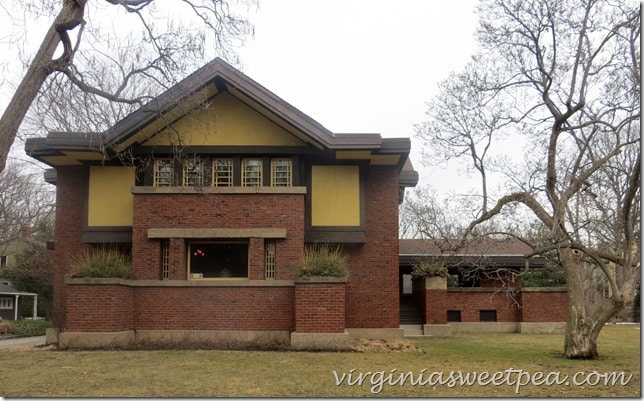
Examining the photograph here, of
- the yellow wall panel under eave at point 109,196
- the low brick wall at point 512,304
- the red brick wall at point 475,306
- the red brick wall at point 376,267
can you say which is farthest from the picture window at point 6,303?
the red brick wall at point 376,267

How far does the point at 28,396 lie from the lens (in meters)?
10.3

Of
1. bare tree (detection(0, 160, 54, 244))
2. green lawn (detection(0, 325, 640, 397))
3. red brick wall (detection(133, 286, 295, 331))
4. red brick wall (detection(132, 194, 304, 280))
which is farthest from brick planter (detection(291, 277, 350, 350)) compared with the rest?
bare tree (detection(0, 160, 54, 244))

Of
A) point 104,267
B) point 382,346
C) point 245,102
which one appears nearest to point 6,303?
point 104,267

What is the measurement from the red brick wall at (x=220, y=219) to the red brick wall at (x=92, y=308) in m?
1.43

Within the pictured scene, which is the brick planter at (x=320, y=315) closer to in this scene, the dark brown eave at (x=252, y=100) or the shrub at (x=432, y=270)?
the dark brown eave at (x=252, y=100)

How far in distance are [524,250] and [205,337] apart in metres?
18.4

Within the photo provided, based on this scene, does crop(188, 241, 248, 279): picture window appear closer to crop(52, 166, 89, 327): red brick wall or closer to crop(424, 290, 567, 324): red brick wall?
crop(52, 166, 89, 327): red brick wall

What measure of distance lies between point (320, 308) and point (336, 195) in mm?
4269

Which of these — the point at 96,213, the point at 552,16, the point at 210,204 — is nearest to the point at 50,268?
the point at 96,213

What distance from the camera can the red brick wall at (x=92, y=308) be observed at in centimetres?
1672

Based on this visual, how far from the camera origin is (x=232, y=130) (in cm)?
1928

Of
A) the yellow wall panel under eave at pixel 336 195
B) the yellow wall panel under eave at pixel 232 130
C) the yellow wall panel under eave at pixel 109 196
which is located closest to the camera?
the yellow wall panel under eave at pixel 232 130

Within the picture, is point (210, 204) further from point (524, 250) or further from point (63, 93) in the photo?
point (524, 250)

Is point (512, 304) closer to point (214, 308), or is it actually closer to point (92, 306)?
point (214, 308)
